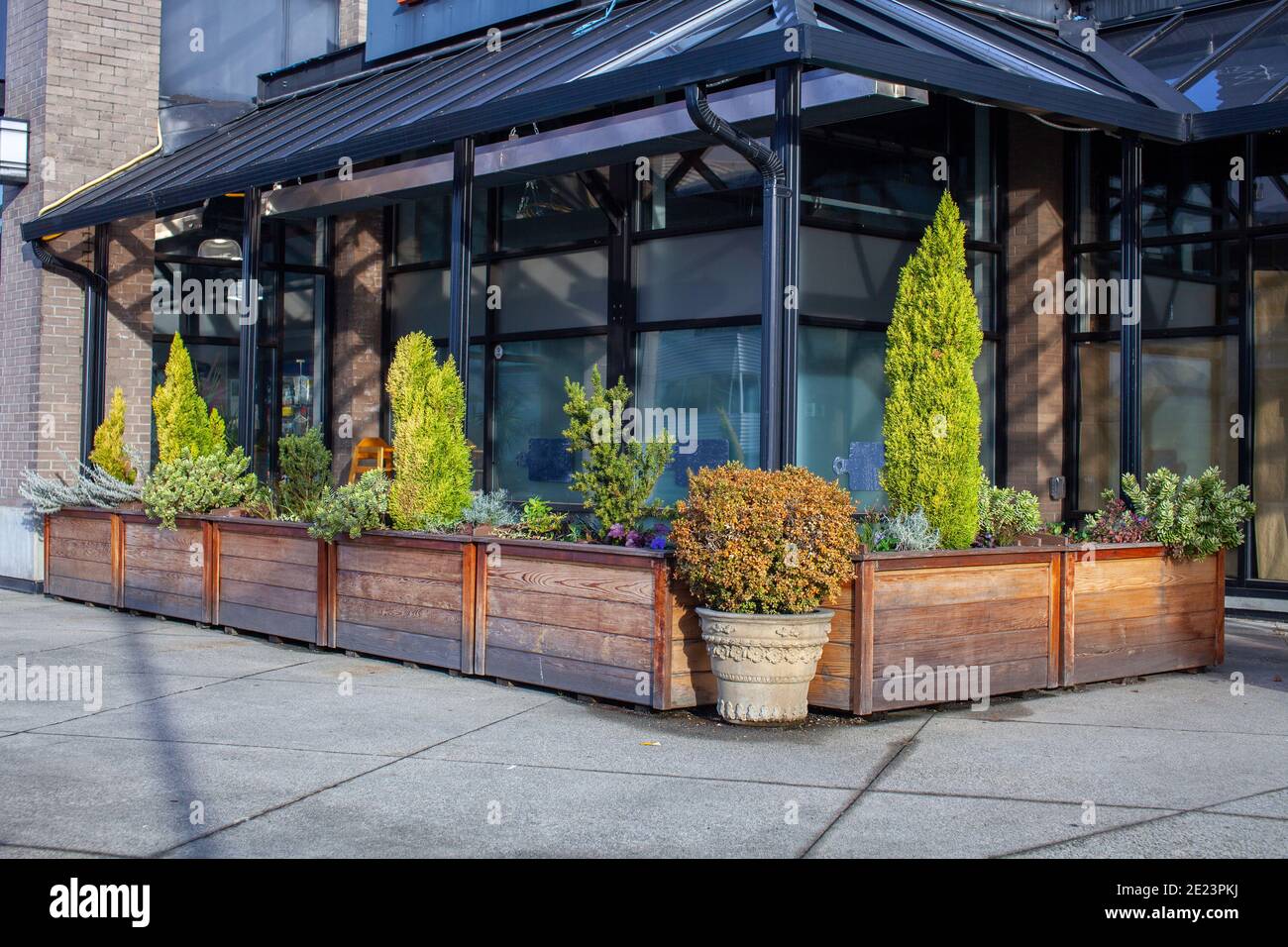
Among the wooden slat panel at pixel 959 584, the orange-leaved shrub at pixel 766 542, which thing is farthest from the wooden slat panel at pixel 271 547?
the wooden slat panel at pixel 959 584

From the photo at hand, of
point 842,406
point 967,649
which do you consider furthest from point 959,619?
point 842,406

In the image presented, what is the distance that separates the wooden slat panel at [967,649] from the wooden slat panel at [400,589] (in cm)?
287

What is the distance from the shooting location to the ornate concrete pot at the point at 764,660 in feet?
22.8

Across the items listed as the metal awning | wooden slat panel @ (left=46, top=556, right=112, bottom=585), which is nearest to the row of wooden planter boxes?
wooden slat panel @ (left=46, top=556, right=112, bottom=585)

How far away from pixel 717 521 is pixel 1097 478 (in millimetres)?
7101

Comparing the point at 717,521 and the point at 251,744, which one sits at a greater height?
the point at 717,521

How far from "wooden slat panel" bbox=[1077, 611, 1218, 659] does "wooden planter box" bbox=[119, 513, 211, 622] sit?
22.3 feet

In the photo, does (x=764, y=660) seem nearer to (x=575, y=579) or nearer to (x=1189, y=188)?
(x=575, y=579)

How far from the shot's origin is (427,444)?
9.17 m

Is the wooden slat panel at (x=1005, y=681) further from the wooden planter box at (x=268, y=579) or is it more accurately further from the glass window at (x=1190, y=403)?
the glass window at (x=1190, y=403)

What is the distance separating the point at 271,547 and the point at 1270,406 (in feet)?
28.5
